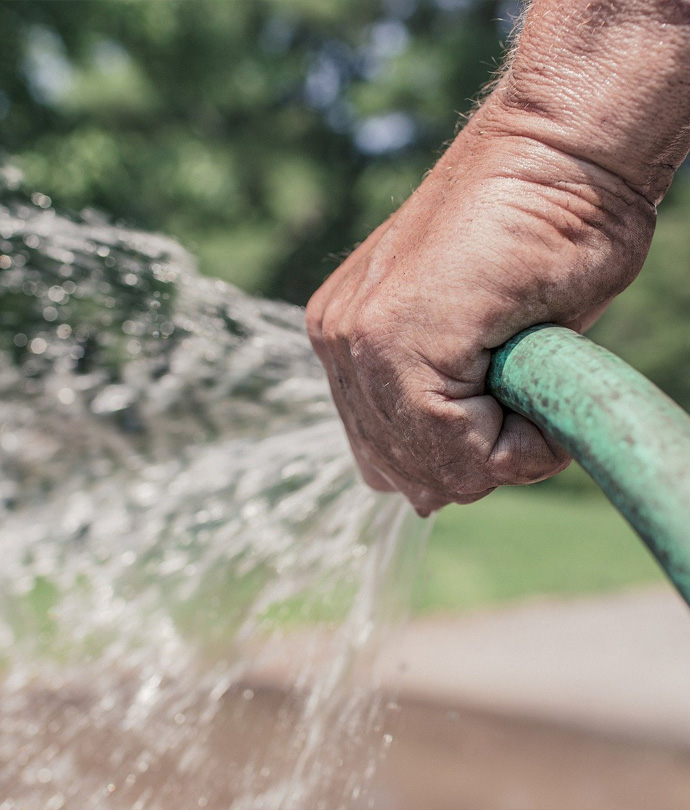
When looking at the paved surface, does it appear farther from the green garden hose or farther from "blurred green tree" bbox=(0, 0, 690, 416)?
"blurred green tree" bbox=(0, 0, 690, 416)

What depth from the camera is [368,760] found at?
8.33 feet

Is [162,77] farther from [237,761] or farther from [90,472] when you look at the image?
[237,761]

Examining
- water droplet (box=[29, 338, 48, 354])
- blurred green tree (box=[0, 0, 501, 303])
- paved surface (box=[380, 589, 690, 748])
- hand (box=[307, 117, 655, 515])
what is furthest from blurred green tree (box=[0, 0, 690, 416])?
hand (box=[307, 117, 655, 515])

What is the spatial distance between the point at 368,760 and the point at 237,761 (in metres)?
1.35

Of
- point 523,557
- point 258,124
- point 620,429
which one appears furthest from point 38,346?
point 258,124

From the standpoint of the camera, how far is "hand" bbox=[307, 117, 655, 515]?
1193 millimetres

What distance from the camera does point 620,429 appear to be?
978 mm

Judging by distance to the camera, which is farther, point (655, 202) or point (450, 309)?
point (655, 202)

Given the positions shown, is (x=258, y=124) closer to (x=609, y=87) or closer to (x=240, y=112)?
(x=240, y=112)

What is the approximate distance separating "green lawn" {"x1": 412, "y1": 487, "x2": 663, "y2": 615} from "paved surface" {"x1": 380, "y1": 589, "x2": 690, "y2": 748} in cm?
42

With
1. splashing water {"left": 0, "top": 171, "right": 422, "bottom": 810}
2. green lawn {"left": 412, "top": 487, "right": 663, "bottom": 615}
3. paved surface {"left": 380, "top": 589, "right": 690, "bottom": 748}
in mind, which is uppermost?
splashing water {"left": 0, "top": 171, "right": 422, "bottom": 810}

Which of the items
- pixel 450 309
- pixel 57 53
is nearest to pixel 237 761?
pixel 450 309

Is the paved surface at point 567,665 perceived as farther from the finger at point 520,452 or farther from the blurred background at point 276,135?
the finger at point 520,452

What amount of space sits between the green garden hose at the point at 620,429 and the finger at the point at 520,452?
12 centimetres
